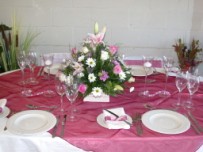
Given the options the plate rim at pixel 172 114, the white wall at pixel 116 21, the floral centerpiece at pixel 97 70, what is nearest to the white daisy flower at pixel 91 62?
the floral centerpiece at pixel 97 70

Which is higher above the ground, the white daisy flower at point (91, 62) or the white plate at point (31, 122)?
the white daisy flower at point (91, 62)

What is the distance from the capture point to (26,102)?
1.52m

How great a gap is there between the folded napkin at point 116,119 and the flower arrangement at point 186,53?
5.07ft

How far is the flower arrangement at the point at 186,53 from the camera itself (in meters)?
2.74

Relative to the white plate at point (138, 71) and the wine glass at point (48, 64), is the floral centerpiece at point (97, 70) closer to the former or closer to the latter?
the wine glass at point (48, 64)

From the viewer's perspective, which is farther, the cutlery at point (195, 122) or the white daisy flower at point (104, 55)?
the white daisy flower at point (104, 55)

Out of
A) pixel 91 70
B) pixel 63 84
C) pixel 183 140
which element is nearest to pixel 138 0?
pixel 91 70

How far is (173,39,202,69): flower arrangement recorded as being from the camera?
2744 mm

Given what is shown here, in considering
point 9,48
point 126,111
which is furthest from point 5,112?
point 9,48

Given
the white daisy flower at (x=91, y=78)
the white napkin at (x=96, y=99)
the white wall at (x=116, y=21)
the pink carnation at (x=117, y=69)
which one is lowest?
the white napkin at (x=96, y=99)

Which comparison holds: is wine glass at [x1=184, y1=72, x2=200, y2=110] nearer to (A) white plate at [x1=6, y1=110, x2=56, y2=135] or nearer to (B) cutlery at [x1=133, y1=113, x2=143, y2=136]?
(B) cutlery at [x1=133, y1=113, x2=143, y2=136]

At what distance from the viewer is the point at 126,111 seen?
1432 millimetres

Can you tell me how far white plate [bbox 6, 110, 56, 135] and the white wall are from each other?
1741mm

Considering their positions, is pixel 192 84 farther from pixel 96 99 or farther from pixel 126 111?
pixel 96 99
